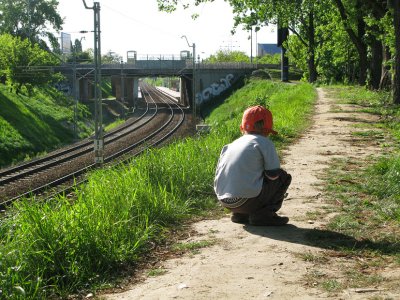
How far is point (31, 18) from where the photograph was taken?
9244cm

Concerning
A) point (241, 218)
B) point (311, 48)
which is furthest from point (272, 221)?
point (311, 48)

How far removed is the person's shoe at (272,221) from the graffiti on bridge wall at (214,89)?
217ft

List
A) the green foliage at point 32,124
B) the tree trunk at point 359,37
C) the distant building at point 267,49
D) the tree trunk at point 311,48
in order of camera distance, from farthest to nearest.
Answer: the distant building at point 267,49
the tree trunk at point 311,48
the green foliage at point 32,124
the tree trunk at point 359,37

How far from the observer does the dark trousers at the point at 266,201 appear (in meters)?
6.87

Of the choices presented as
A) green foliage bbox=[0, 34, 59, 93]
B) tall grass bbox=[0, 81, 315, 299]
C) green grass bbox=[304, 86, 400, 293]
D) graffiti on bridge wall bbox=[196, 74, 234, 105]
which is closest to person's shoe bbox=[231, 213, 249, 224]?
tall grass bbox=[0, 81, 315, 299]

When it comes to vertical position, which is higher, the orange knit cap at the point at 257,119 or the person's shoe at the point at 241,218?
the orange knit cap at the point at 257,119

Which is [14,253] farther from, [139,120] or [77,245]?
[139,120]

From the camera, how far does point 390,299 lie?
4.63 m

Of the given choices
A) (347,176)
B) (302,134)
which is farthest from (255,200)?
(302,134)

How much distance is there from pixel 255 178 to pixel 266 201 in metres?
0.29

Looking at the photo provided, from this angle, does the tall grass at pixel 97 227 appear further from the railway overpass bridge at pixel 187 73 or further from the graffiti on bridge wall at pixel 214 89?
the graffiti on bridge wall at pixel 214 89

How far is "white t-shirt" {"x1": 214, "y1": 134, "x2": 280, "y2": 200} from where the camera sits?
22.4 feet

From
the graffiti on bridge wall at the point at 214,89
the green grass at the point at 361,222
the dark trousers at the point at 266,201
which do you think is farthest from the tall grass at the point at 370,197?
the graffiti on bridge wall at the point at 214,89

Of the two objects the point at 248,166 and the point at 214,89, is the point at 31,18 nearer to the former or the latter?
the point at 214,89
